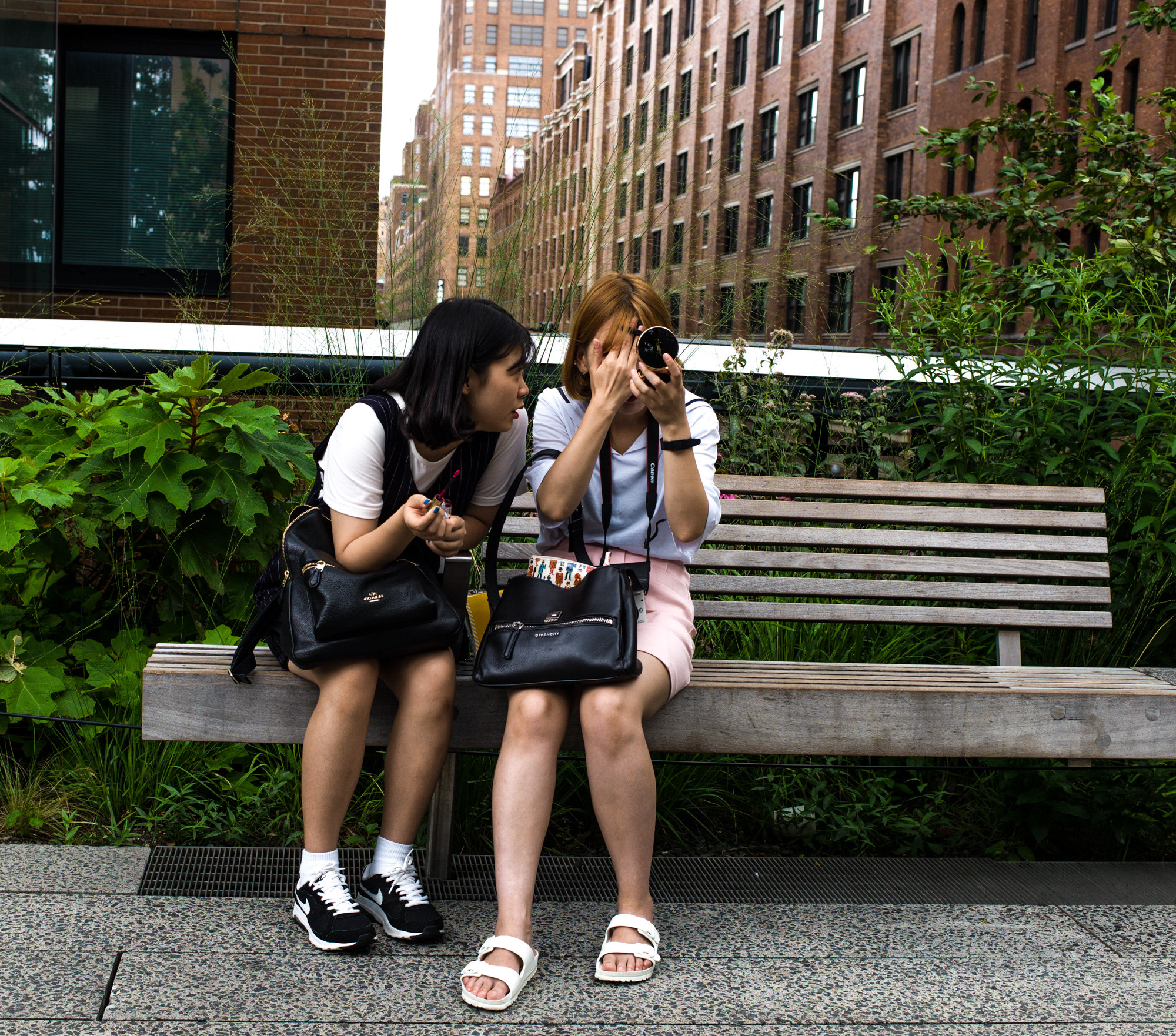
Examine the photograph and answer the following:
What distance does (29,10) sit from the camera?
20.4ft

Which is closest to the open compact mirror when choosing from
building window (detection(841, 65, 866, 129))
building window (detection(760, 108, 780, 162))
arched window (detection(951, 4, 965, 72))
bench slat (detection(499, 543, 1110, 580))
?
bench slat (detection(499, 543, 1110, 580))

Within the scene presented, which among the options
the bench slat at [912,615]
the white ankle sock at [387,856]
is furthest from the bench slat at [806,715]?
the bench slat at [912,615]

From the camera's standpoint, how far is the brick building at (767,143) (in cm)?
449

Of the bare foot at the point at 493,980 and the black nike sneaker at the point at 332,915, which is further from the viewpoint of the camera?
the black nike sneaker at the point at 332,915

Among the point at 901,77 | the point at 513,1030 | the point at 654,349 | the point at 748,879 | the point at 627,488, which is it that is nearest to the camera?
the point at 513,1030

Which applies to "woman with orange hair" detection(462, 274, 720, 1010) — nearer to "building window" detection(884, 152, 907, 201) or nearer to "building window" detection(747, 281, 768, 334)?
"building window" detection(747, 281, 768, 334)

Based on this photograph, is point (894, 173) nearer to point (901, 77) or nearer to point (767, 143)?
point (901, 77)

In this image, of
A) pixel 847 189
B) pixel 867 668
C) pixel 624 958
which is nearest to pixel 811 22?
pixel 847 189

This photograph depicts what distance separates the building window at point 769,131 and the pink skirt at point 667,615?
3884 centimetres

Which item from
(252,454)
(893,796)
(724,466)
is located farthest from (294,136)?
(893,796)

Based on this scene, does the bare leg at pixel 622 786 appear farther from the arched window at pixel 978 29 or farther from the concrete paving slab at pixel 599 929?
the arched window at pixel 978 29

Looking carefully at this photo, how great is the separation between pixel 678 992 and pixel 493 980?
352mm

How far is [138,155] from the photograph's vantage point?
7.20m

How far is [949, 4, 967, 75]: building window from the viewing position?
31.8m
